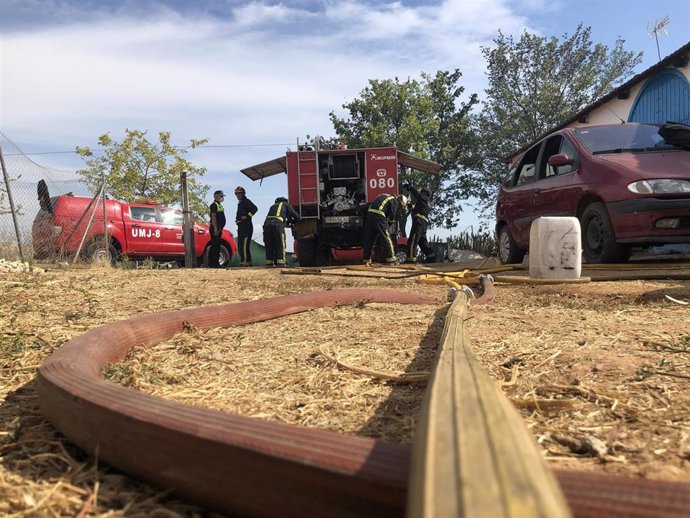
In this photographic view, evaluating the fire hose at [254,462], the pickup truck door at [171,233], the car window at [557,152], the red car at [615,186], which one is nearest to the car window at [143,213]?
the pickup truck door at [171,233]

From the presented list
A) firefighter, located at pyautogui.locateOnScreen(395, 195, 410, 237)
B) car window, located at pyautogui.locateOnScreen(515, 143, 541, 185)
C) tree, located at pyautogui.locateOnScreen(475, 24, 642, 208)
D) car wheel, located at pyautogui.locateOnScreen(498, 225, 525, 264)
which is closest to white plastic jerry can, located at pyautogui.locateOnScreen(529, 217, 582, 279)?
car window, located at pyautogui.locateOnScreen(515, 143, 541, 185)

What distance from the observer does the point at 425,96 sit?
3297 cm

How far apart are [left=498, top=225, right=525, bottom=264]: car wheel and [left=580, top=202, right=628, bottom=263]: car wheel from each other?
188cm

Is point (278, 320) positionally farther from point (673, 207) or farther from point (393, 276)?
point (673, 207)

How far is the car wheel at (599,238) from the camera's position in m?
6.35

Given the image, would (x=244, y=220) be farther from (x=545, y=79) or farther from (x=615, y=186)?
(x=545, y=79)

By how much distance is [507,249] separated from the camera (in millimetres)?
9109

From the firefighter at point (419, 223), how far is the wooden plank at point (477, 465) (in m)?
12.2

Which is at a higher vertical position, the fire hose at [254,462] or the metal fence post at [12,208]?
the metal fence post at [12,208]

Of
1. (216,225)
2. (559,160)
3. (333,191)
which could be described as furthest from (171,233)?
(559,160)

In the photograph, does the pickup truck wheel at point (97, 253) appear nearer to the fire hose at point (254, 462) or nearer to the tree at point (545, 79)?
the fire hose at point (254, 462)

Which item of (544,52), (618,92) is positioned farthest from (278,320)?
(544,52)

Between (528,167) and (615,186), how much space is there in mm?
2449

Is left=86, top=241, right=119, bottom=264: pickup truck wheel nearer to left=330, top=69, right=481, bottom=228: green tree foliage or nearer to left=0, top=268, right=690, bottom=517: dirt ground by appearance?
left=0, top=268, right=690, bottom=517: dirt ground
